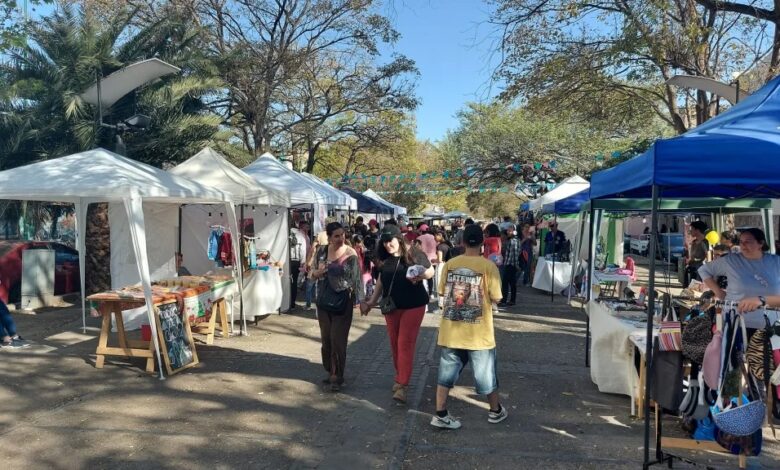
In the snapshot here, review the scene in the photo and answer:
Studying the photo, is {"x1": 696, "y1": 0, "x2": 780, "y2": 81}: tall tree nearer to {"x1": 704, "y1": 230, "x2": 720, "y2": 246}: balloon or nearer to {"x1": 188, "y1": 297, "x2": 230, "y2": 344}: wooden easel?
{"x1": 704, "y1": 230, "x2": 720, "y2": 246}: balloon

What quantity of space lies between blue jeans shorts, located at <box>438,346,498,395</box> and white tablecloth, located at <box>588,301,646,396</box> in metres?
1.42

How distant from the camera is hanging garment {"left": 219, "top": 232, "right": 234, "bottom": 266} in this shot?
28.5 feet

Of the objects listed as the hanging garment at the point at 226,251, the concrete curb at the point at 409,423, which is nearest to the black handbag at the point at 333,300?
the concrete curb at the point at 409,423

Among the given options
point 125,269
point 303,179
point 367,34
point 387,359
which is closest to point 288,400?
point 387,359

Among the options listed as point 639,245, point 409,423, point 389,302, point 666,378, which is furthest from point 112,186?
point 639,245

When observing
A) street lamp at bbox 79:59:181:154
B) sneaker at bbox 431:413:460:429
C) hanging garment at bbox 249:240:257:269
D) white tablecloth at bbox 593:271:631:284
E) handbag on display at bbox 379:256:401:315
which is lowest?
sneaker at bbox 431:413:460:429

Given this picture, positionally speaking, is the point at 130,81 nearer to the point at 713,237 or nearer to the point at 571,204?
the point at 571,204

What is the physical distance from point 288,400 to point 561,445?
254 centimetres

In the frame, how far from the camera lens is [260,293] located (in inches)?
357

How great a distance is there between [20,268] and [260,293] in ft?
16.8

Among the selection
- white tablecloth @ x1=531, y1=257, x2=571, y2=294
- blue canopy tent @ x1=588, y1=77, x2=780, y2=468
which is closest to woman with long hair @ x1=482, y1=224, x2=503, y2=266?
white tablecloth @ x1=531, y1=257, x2=571, y2=294

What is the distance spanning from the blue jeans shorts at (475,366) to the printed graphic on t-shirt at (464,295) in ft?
0.94

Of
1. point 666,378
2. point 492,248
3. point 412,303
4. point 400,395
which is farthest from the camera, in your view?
point 492,248

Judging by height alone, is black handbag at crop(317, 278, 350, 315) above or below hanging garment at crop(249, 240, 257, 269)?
below
